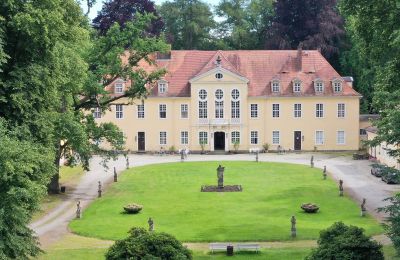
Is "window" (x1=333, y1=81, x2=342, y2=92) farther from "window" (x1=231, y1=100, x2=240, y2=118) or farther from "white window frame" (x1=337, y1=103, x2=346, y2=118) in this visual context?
"window" (x1=231, y1=100, x2=240, y2=118)

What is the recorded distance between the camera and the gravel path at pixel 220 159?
3328 cm

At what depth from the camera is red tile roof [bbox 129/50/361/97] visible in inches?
2574

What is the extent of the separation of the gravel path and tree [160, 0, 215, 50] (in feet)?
103

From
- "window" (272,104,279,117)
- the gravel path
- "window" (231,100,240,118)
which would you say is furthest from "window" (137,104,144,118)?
"window" (272,104,279,117)

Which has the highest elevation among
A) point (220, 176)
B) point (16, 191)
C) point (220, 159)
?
point (16, 191)

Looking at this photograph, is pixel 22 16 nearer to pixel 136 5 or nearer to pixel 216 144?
pixel 216 144

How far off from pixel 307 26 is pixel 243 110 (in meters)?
16.8

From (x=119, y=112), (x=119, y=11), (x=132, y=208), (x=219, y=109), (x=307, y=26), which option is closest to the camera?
(x=132, y=208)

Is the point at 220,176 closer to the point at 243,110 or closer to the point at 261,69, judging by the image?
the point at 243,110

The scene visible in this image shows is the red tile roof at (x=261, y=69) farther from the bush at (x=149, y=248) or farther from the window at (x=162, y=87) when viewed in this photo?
the bush at (x=149, y=248)

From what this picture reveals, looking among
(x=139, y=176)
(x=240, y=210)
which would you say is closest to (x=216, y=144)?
(x=139, y=176)

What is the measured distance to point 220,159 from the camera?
58.7 meters

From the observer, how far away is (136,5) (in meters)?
77.4

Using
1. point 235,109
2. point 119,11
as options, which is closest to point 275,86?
point 235,109
